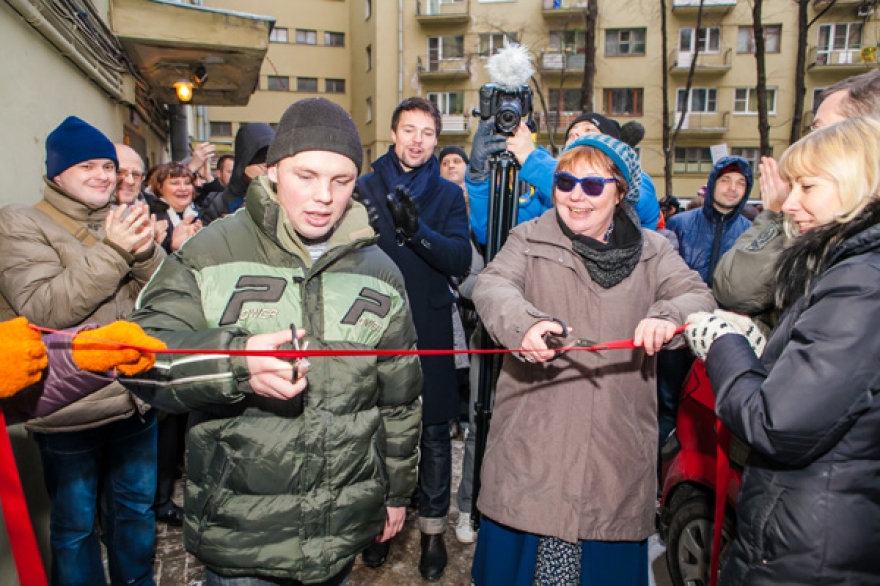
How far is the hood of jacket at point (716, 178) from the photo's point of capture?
4.58 metres

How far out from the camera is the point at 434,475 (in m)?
3.36

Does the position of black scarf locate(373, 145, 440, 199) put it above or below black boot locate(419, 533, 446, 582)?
above

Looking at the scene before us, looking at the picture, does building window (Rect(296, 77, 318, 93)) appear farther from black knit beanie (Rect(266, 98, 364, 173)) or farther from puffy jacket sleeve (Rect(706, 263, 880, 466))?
puffy jacket sleeve (Rect(706, 263, 880, 466))

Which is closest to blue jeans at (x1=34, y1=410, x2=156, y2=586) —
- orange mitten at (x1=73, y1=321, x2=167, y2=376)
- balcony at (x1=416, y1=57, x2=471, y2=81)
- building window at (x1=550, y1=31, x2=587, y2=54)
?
orange mitten at (x1=73, y1=321, x2=167, y2=376)

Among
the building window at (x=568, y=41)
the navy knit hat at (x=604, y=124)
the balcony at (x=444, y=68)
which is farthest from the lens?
the balcony at (x=444, y=68)

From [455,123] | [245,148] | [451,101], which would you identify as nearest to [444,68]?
[451,101]

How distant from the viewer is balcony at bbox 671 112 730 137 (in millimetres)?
30375

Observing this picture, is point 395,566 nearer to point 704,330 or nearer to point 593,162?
point 704,330

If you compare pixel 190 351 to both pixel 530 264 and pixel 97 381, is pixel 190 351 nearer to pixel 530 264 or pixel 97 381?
pixel 97 381

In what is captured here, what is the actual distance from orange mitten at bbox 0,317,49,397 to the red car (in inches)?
104

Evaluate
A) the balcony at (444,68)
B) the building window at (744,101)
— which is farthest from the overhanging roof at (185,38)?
the building window at (744,101)

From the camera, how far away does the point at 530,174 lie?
303cm

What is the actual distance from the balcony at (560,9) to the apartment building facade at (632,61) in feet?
0.21

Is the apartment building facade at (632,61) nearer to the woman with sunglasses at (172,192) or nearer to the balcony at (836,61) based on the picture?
the balcony at (836,61)
